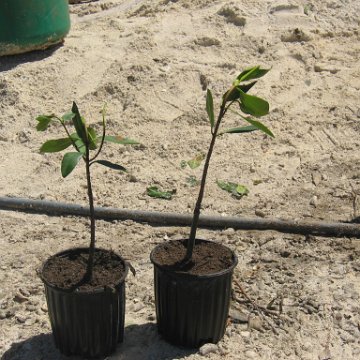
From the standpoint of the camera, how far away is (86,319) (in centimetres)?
266

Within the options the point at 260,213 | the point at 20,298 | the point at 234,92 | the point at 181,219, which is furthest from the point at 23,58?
the point at 234,92

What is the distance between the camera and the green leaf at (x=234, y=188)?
13.9 ft

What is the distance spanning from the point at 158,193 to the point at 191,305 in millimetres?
1556

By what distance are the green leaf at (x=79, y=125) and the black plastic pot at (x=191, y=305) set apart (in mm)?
586

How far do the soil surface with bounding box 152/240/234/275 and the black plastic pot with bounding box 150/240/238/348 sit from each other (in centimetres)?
3

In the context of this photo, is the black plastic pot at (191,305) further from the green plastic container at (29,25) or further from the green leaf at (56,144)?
the green plastic container at (29,25)

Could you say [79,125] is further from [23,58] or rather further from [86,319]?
[23,58]

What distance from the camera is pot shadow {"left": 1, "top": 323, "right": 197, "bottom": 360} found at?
280cm

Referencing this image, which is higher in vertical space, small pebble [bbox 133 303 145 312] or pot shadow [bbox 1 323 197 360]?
pot shadow [bbox 1 323 197 360]

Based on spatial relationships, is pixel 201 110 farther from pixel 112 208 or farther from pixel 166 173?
pixel 112 208

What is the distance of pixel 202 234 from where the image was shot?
3.77 metres

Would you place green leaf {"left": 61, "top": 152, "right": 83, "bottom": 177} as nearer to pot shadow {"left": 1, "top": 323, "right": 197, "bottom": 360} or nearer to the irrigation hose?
pot shadow {"left": 1, "top": 323, "right": 197, "bottom": 360}

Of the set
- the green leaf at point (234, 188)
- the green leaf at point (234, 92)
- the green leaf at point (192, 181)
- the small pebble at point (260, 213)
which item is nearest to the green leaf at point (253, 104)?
the green leaf at point (234, 92)

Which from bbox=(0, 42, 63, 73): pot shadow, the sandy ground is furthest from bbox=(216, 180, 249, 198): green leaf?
bbox=(0, 42, 63, 73): pot shadow
